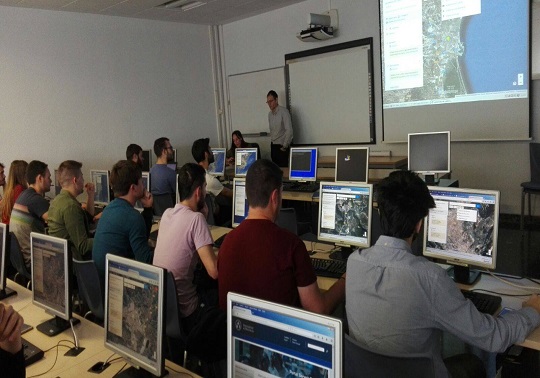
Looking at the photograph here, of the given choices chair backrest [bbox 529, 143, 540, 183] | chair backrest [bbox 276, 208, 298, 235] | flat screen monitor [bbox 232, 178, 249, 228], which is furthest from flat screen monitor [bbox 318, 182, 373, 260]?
chair backrest [bbox 529, 143, 540, 183]

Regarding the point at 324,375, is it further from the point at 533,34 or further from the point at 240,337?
the point at 533,34

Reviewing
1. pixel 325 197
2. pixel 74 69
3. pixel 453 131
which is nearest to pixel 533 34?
pixel 453 131

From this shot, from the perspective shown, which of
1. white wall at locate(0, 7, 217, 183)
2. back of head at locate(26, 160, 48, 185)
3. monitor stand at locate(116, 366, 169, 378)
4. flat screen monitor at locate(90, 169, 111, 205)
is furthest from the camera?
white wall at locate(0, 7, 217, 183)

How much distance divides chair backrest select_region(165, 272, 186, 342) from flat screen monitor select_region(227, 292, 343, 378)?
35.4 inches

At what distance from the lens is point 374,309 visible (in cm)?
→ 157

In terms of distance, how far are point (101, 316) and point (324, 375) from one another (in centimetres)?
178

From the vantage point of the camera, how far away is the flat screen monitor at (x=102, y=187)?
17.5 feet

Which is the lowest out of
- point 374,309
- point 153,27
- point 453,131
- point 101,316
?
point 101,316

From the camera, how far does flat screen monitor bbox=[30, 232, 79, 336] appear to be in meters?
2.01

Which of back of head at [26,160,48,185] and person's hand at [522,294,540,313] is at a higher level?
back of head at [26,160,48,185]

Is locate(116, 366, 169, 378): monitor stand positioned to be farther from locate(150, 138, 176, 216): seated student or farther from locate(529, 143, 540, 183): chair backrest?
locate(529, 143, 540, 183): chair backrest

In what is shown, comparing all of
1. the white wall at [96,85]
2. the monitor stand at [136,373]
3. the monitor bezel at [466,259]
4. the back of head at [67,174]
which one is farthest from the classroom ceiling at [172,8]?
the monitor stand at [136,373]

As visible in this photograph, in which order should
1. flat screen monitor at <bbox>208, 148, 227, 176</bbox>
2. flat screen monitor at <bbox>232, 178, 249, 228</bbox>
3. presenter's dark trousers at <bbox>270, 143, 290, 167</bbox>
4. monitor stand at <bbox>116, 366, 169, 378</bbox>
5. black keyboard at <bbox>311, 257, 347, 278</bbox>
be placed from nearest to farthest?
monitor stand at <bbox>116, 366, 169, 378</bbox>
black keyboard at <bbox>311, 257, 347, 278</bbox>
flat screen monitor at <bbox>232, 178, 249, 228</bbox>
flat screen monitor at <bbox>208, 148, 227, 176</bbox>
presenter's dark trousers at <bbox>270, 143, 290, 167</bbox>

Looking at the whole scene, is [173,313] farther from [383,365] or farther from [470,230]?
[470,230]
